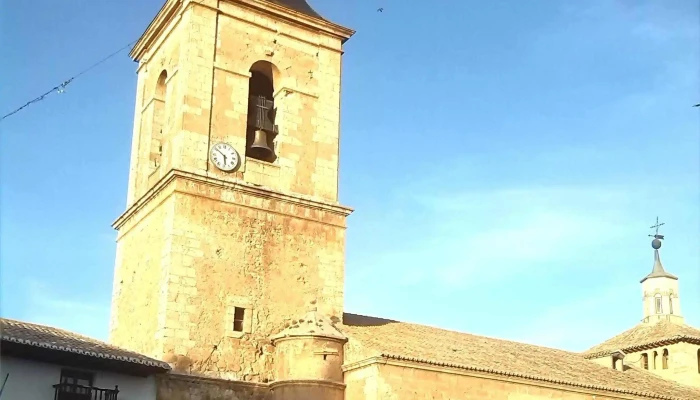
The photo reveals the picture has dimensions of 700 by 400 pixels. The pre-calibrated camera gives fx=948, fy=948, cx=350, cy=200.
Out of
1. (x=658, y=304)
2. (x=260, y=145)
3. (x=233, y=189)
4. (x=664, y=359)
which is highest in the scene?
(x=260, y=145)

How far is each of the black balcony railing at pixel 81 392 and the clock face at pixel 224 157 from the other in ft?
16.5

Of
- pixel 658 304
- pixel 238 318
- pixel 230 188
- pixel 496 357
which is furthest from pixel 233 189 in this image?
pixel 658 304

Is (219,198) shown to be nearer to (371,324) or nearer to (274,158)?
(274,158)

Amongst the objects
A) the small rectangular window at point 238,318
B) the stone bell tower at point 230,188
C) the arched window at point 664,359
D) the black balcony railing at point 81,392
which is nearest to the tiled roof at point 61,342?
the black balcony railing at point 81,392

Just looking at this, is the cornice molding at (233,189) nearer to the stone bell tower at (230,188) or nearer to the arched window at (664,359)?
the stone bell tower at (230,188)

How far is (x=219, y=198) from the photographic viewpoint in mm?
18344

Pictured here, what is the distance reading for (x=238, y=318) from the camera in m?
17.9

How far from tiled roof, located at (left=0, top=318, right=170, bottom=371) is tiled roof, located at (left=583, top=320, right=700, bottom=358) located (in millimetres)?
13920

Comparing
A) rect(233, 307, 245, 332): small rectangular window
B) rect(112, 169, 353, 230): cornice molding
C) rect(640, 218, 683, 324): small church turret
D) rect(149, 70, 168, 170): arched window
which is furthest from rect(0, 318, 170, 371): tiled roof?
rect(640, 218, 683, 324): small church turret

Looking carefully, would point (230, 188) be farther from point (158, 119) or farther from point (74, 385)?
point (74, 385)

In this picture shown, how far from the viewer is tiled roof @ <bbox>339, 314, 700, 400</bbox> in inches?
711

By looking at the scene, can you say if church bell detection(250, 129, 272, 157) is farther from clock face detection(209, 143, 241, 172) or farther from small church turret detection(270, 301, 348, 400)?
small church turret detection(270, 301, 348, 400)

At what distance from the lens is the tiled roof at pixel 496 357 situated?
1806 cm

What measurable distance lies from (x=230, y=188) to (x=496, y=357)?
6586 millimetres
